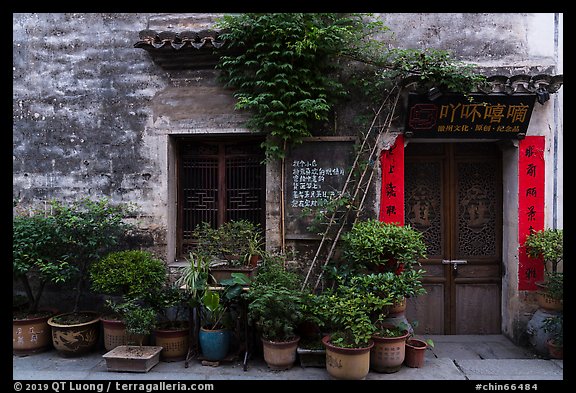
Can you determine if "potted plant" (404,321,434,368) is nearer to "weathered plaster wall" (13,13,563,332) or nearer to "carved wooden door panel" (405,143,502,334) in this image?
"carved wooden door panel" (405,143,502,334)

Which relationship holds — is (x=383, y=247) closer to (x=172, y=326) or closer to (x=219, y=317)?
(x=219, y=317)

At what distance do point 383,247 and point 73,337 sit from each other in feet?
13.7

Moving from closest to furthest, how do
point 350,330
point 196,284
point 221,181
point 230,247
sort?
point 350,330 < point 196,284 < point 230,247 < point 221,181

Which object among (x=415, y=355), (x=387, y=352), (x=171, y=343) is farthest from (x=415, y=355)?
(x=171, y=343)

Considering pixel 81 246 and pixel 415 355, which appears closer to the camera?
pixel 415 355

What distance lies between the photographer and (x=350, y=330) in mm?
5555

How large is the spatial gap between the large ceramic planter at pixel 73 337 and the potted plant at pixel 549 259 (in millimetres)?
5980

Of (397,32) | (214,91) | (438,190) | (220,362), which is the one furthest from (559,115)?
(220,362)

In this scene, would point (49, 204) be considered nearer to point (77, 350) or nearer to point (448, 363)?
point (77, 350)

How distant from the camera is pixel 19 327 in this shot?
6.43m

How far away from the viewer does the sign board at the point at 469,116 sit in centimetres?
647

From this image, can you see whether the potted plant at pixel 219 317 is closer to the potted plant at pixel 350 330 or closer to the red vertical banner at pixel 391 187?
the potted plant at pixel 350 330

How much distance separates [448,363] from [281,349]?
7.00 feet

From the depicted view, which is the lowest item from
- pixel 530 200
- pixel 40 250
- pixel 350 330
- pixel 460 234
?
pixel 350 330
